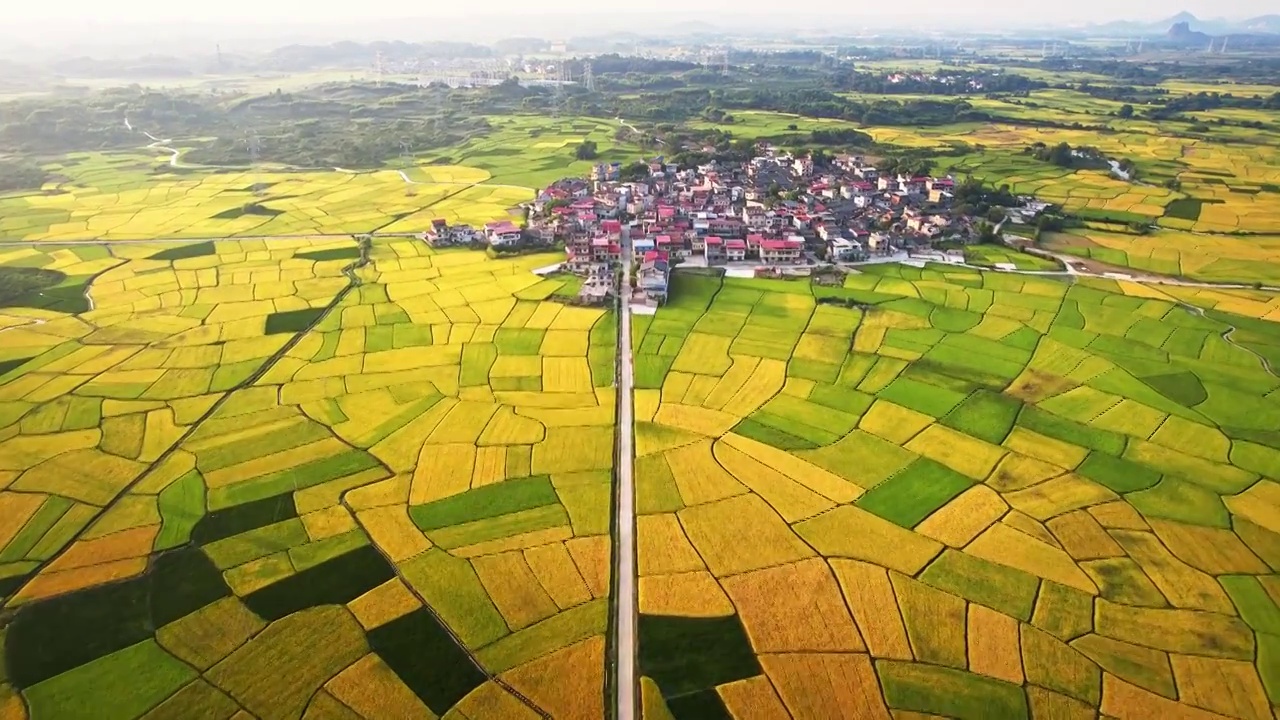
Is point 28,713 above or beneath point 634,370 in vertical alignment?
beneath

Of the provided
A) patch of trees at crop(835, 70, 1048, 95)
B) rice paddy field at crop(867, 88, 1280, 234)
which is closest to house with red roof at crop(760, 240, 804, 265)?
rice paddy field at crop(867, 88, 1280, 234)

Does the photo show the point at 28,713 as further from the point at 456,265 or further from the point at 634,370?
the point at 456,265

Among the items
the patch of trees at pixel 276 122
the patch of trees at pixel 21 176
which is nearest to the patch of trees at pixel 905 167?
the patch of trees at pixel 276 122

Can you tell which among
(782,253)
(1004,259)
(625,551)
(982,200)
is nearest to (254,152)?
(782,253)

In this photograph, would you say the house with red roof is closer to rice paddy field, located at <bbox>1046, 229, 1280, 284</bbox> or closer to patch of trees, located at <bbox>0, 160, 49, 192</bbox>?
rice paddy field, located at <bbox>1046, 229, 1280, 284</bbox>

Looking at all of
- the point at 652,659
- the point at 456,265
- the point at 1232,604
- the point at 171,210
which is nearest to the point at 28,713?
the point at 652,659

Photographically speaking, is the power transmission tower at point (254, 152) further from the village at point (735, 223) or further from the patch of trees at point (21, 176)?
the village at point (735, 223)

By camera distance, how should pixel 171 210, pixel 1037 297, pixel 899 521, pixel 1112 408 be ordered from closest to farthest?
pixel 899 521 → pixel 1112 408 → pixel 1037 297 → pixel 171 210
